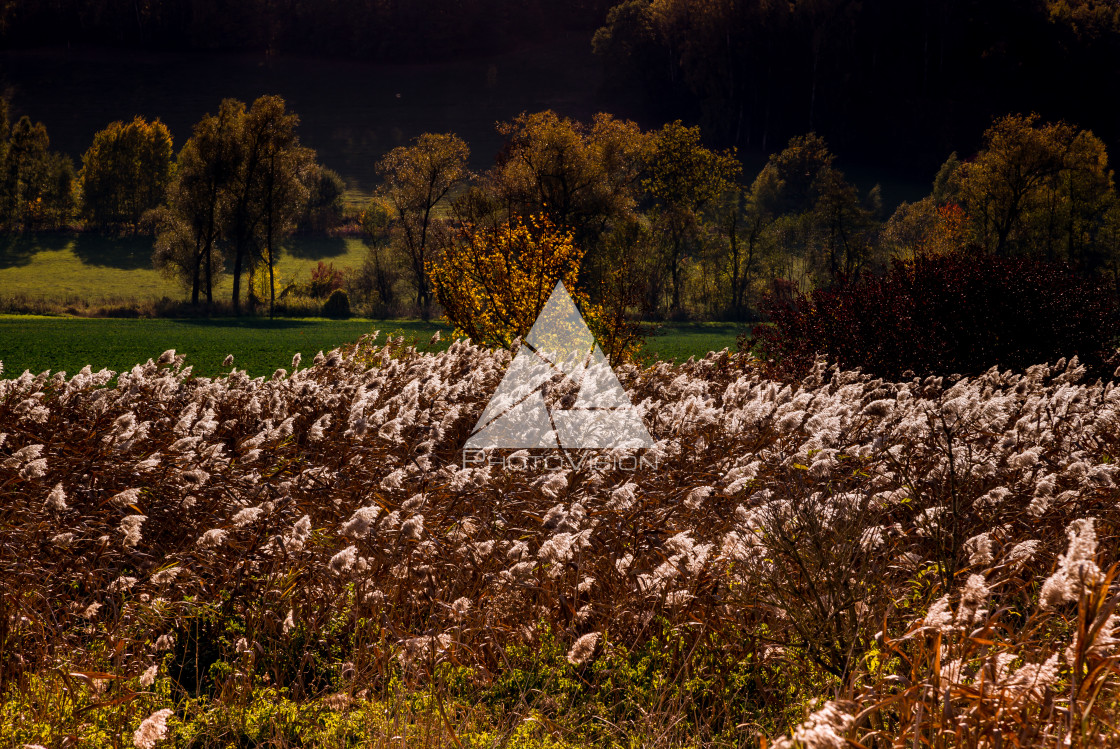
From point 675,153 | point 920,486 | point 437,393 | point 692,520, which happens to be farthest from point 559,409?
point 675,153

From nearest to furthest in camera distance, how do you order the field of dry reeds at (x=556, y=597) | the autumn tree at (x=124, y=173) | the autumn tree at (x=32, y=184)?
the field of dry reeds at (x=556, y=597) → the autumn tree at (x=32, y=184) → the autumn tree at (x=124, y=173)

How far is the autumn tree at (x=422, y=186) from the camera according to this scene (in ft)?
173

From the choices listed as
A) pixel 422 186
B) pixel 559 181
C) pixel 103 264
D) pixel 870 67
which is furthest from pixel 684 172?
pixel 103 264

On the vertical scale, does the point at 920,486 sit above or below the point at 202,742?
above

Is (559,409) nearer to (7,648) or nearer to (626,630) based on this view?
(626,630)

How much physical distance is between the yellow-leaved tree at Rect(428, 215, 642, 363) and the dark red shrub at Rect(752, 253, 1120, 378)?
4490 millimetres

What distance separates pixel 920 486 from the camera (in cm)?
639

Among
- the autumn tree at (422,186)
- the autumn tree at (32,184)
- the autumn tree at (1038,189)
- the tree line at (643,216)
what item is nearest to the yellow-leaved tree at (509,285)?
the tree line at (643,216)

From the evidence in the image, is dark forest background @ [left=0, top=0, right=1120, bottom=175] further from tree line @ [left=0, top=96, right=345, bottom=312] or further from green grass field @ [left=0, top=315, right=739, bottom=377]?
tree line @ [left=0, top=96, right=345, bottom=312]

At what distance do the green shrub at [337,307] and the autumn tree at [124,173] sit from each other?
2975 centimetres

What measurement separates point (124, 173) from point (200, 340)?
49811 mm

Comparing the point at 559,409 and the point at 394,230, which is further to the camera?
the point at 394,230

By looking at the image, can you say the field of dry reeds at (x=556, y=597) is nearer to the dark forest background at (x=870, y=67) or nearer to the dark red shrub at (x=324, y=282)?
the dark red shrub at (x=324, y=282)

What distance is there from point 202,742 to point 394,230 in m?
54.5
